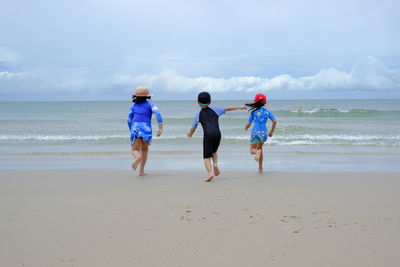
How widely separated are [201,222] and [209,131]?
2.71m

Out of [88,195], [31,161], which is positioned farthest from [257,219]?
[31,161]

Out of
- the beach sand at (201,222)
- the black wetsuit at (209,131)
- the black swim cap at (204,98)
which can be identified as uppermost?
the black swim cap at (204,98)

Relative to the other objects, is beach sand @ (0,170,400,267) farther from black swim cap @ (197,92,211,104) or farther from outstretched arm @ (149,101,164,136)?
black swim cap @ (197,92,211,104)

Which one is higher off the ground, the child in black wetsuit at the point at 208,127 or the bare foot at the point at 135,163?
the child in black wetsuit at the point at 208,127

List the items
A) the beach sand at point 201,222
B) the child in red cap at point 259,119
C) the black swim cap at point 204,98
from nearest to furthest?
the beach sand at point 201,222 → the black swim cap at point 204,98 → the child in red cap at point 259,119

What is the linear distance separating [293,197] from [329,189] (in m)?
0.82

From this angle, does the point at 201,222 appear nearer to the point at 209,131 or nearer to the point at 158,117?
the point at 209,131

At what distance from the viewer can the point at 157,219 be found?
4078 mm

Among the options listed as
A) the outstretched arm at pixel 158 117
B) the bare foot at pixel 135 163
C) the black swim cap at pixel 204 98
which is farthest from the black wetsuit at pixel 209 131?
the bare foot at pixel 135 163

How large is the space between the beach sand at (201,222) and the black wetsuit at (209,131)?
54 centimetres

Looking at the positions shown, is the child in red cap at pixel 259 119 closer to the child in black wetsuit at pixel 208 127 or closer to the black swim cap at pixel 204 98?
the child in black wetsuit at pixel 208 127

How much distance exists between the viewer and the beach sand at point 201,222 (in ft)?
10.1

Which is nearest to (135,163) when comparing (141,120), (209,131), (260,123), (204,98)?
(141,120)

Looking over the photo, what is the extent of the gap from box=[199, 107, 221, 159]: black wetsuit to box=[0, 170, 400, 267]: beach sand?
0.54 meters
